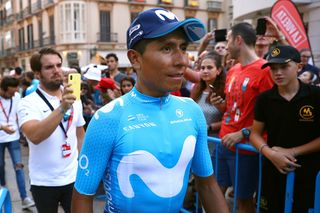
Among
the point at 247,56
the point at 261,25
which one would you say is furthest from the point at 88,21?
A: the point at 247,56

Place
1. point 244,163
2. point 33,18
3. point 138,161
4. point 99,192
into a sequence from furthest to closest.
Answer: point 33,18, point 99,192, point 244,163, point 138,161

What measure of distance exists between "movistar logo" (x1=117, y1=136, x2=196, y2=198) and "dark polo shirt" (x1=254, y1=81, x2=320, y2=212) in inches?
56.7

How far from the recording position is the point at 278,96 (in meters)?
2.84

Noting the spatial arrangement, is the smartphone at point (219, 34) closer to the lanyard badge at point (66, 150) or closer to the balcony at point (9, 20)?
the lanyard badge at point (66, 150)

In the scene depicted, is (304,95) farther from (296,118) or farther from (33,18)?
(33,18)

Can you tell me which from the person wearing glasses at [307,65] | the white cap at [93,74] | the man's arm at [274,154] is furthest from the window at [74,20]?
the man's arm at [274,154]

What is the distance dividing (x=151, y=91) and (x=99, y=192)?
4.17 m

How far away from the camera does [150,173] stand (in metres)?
1.55

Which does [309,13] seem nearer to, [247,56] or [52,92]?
[247,56]

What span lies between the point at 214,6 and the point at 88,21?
14.2 m

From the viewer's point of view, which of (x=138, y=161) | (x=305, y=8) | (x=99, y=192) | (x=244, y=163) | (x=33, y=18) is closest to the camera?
(x=138, y=161)

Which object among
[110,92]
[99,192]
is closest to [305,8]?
[110,92]

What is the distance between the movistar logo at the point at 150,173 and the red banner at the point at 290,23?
3933 mm

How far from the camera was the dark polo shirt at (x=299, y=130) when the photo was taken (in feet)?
8.89
